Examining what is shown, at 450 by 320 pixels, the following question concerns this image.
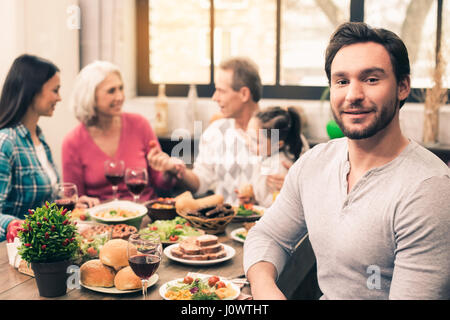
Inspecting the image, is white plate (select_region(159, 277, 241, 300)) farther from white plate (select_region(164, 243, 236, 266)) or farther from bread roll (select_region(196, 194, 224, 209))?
bread roll (select_region(196, 194, 224, 209))

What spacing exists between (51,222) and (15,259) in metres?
0.31

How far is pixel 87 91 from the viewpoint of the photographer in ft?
9.98

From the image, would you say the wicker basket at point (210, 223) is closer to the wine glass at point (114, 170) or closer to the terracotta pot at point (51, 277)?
the wine glass at point (114, 170)

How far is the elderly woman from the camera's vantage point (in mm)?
2979

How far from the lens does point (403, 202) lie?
1.27 meters

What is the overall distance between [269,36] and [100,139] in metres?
1.82

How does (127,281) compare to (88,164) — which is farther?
(88,164)

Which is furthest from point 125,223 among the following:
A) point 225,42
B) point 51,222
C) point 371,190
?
point 225,42

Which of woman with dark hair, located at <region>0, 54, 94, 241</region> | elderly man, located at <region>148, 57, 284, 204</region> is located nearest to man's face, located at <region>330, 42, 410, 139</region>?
woman with dark hair, located at <region>0, 54, 94, 241</region>

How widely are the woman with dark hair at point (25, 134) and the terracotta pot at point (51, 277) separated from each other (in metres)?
1.02

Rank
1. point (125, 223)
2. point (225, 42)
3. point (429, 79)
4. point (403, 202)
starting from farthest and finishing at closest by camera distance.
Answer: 1. point (225, 42)
2. point (429, 79)
3. point (125, 223)
4. point (403, 202)

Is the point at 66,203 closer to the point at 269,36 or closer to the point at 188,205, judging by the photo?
the point at 188,205

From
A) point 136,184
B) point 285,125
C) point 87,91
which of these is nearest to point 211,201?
point 136,184

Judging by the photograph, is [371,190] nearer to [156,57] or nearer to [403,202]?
[403,202]
